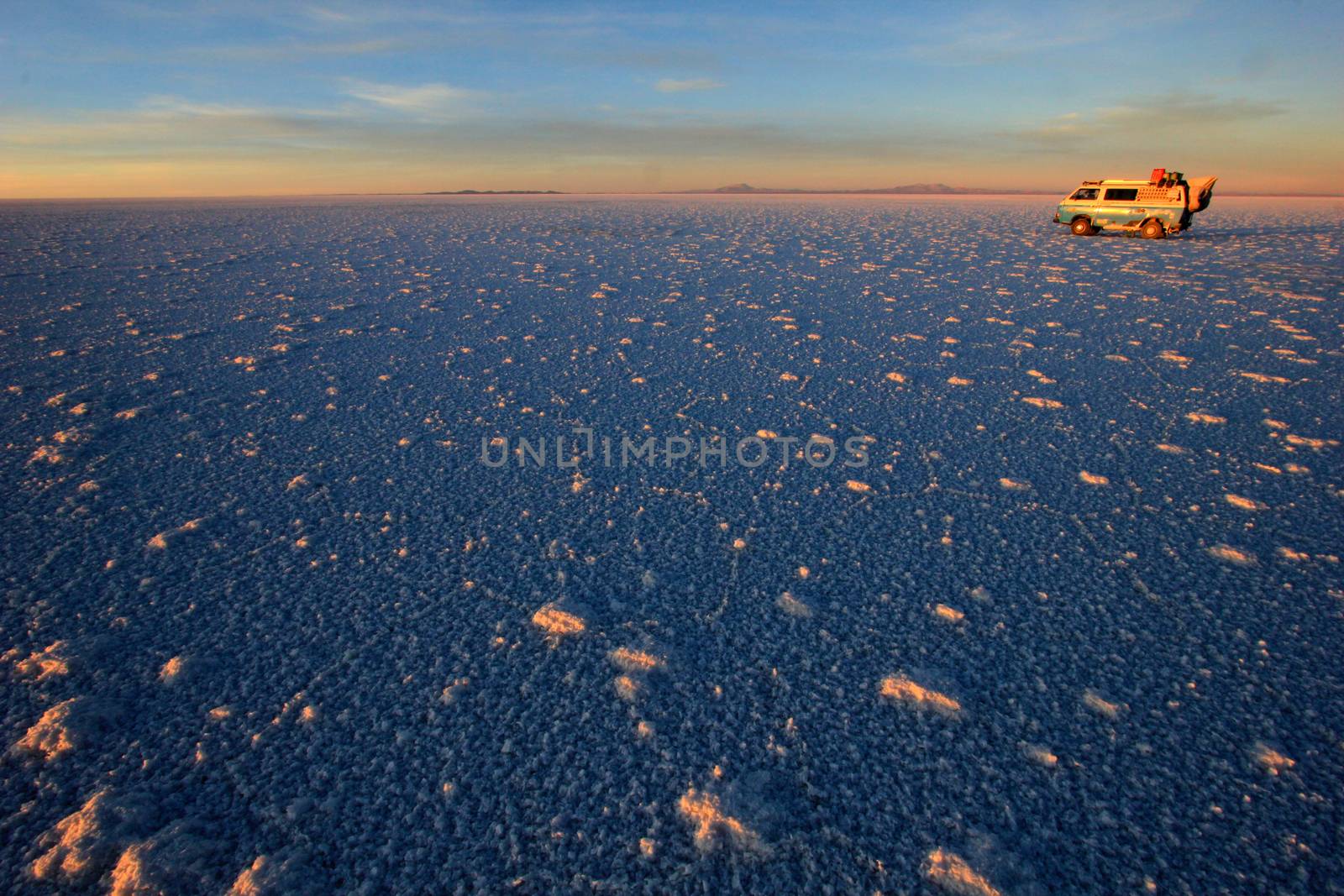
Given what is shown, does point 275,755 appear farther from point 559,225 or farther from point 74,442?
point 559,225

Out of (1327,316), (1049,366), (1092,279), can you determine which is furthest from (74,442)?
(1092,279)

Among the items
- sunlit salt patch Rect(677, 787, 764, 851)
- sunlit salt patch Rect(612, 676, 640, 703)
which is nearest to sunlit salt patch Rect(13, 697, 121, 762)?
sunlit salt patch Rect(612, 676, 640, 703)

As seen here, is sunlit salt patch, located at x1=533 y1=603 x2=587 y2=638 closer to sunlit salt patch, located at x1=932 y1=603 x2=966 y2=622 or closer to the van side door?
sunlit salt patch, located at x1=932 y1=603 x2=966 y2=622

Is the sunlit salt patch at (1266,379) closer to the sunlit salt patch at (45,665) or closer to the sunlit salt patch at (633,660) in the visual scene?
the sunlit salt patch at (633,660)

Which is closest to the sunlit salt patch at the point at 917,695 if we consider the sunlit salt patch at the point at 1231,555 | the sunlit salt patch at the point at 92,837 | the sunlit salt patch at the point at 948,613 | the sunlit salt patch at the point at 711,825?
the sunlit salt patch at the point at 948,613

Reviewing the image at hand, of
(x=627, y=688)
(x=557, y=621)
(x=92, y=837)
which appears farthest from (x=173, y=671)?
(x=627, y=688)

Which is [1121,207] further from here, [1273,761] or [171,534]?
[171,534]
